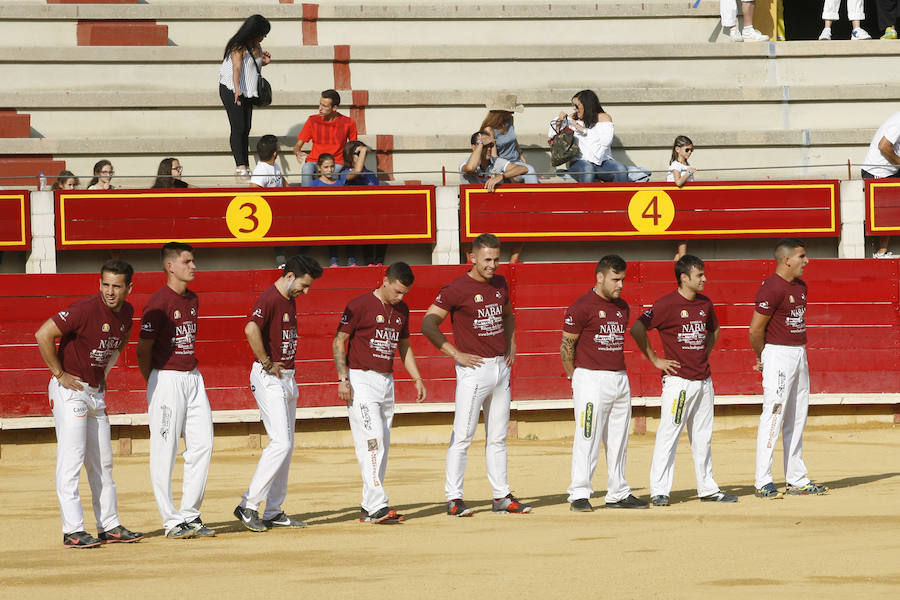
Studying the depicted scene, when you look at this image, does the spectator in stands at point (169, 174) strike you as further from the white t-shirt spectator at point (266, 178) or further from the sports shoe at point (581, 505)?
the sports shoe at point (581, 505)

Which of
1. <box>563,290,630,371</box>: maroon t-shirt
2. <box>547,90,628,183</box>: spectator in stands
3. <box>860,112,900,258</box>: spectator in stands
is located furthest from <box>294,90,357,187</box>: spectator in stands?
<box>563,290,630,371</box>: maroon t-shirt

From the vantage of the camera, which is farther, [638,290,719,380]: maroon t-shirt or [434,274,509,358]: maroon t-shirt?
[638,290,719,380]: maroon t-shirt

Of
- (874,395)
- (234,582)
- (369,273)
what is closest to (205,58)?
(369,273)

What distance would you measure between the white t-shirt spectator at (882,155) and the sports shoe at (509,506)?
7.01 metres

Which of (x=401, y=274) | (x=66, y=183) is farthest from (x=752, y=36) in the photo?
(x=401, y=274)

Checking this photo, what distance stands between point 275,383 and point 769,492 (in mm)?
3410

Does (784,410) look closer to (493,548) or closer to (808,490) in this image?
(808,490)

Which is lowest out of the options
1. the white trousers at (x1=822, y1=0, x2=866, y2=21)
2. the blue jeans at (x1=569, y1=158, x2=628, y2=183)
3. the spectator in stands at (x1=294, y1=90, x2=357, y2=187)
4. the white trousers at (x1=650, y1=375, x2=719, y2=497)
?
the white trousers at (x1=650, y1=375, x2=719, y2=497)

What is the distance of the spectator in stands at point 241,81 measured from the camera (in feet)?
45.5

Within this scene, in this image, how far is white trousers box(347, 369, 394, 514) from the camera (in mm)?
8258

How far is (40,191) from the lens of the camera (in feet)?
43.8

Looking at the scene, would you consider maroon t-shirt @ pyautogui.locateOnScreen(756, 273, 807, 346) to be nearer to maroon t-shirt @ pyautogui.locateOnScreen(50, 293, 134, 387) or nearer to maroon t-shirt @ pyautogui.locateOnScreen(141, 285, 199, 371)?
maroon t-shirt @ pyautogui.locateOnScreen(141, 285, 199, 371)

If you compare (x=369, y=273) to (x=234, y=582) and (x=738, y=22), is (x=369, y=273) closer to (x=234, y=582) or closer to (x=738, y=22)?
(x=234, y=582)

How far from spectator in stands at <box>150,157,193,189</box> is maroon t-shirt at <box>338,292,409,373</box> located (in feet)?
17.7
